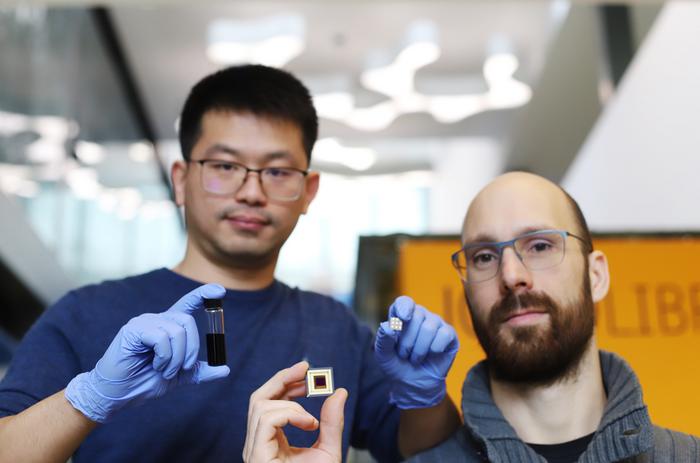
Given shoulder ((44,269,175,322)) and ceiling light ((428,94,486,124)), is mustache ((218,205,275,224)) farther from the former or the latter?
ceiling light ((428,94,486,124))

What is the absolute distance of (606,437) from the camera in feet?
4.72

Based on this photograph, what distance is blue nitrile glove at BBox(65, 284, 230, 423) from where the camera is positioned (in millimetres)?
1242

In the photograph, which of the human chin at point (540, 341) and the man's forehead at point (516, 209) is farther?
the man's forehead at point (516, 209)

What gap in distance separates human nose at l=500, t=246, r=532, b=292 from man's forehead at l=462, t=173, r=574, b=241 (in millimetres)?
62

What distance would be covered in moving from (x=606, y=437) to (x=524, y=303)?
302 millimetres

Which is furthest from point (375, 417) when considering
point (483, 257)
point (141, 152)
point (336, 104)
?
point (141, 152)

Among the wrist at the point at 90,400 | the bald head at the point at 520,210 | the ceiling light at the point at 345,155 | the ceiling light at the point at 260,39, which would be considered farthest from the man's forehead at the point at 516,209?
the ceiling light at the point at 345,155

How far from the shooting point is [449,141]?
7.62 meters

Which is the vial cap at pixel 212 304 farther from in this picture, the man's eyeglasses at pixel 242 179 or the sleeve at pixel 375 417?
the sleeve at pixel 375 417

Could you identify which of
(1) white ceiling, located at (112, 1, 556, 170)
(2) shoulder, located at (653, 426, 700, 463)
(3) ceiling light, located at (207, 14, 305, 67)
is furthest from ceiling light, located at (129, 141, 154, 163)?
(2) shoulder, located at (653, 426, 700, 463)

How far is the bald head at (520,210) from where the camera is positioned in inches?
65.1

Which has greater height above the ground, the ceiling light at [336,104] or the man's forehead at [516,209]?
the ceiling light at [336,104]

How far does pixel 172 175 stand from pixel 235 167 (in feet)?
0.78

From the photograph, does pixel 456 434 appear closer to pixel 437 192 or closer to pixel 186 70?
pixel 186 70
